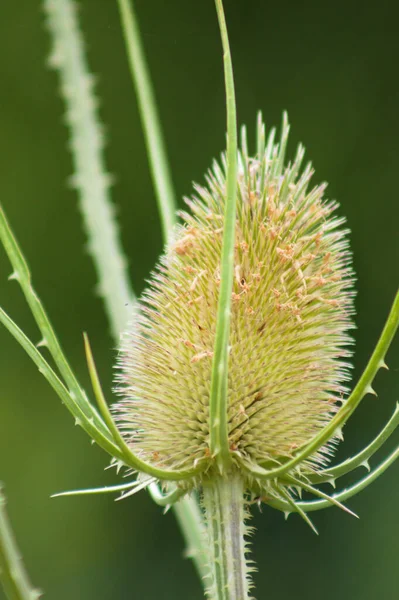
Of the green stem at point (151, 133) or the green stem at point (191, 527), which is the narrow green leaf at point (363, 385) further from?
the green stem at point (151, 133)

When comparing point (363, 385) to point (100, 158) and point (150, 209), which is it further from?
point (150, 209)

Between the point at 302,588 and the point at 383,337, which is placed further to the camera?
the point at 302,588

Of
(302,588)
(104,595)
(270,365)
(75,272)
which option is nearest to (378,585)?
(302,588)

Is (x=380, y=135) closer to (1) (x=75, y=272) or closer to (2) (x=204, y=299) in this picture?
(1) (x=75, y=272)

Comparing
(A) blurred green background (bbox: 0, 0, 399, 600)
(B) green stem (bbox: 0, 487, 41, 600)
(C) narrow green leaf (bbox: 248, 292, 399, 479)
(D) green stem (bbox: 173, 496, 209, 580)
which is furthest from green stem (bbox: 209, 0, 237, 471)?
(A) blurred green background (bbox: 0, 0, 399, 600)

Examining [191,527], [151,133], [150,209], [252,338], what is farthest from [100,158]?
[150,209]
